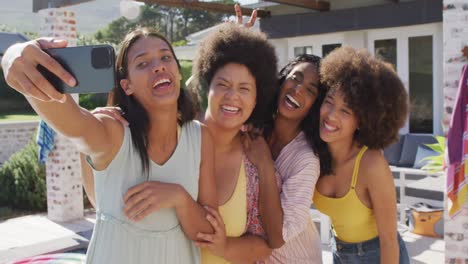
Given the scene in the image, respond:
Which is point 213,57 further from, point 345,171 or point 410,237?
point 410,237

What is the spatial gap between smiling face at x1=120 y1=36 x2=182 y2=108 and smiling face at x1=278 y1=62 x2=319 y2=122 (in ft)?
2.08

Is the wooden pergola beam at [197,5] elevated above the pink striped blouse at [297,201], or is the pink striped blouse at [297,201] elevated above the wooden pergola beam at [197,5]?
the wooden pergola beam at [197,5]

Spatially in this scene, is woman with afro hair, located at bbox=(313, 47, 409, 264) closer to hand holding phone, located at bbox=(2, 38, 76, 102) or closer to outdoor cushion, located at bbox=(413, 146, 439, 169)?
hand holding phone, located at bbox=(2, 38, 76, 102)

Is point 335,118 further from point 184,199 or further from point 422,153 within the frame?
point 422,153

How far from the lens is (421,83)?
8.77 metres

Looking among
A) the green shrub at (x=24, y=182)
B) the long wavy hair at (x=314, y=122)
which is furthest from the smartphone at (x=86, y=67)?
the green shrub at (x=24, y=182)

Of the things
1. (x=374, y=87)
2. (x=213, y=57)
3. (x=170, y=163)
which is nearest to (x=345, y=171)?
(x=374, y=87)

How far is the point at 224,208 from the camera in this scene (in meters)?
1.72

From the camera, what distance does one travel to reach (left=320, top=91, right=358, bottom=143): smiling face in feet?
6.58

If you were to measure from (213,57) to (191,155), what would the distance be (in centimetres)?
50

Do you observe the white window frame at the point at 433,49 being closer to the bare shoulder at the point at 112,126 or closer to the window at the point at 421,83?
the window at the point at 421,83

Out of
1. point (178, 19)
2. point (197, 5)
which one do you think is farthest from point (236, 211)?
point (178, 19)

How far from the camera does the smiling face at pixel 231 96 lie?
1826 millimetres

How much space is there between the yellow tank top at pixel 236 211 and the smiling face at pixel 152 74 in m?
0.41
